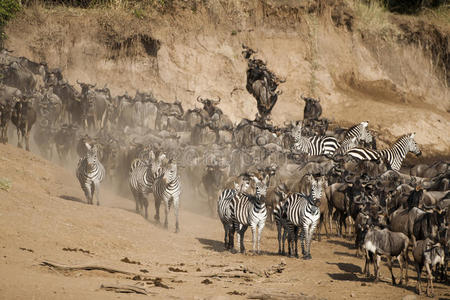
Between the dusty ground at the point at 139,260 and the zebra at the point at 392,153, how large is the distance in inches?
357

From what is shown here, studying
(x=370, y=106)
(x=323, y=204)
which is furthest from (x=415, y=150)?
(x=323, y=204)

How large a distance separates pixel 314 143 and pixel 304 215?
14338mm

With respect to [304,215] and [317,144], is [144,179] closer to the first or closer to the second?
[304,215]

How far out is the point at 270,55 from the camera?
141 feet

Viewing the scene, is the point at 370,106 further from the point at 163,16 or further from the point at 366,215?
the point at 366,215

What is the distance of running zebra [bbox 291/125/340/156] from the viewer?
30.9m

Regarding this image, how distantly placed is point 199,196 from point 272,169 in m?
4.66

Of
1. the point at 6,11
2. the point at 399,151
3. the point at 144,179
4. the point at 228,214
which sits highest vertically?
the point at 6,11

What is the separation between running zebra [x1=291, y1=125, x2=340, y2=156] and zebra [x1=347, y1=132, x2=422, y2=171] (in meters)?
1.71

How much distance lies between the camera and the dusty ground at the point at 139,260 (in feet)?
39.9

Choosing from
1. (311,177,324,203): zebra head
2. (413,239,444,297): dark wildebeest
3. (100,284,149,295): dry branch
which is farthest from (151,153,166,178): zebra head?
(100,284,149,295): dry branch

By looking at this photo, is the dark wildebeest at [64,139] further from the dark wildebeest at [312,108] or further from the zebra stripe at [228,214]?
the dark wildebeest at [312,108]

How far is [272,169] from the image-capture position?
78.0 ft

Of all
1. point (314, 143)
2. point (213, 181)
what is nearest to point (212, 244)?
point (213, 181)
